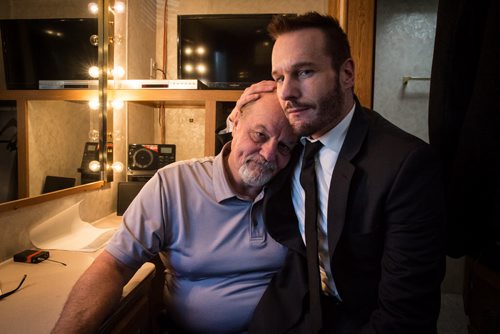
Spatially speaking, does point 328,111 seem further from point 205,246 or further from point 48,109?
point 48,109

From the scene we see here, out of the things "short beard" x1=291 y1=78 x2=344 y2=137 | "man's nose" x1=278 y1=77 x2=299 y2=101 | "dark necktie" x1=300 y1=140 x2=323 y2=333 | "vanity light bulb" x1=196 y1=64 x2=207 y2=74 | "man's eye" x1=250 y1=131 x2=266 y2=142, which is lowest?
"dark necktie" x1=300 y1=140 x2=323 y2=333

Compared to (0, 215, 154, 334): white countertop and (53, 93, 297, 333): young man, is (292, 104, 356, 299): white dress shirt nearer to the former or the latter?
(53, 93, 297, 333): young man

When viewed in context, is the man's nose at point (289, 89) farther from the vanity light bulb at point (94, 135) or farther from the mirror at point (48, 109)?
the vanity light bulb at point (94, 135)

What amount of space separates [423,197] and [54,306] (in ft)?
3.68

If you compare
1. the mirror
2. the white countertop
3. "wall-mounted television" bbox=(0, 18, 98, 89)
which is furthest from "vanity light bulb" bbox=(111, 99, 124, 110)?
the white countertop

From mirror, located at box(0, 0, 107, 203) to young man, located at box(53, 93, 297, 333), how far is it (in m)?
0.62

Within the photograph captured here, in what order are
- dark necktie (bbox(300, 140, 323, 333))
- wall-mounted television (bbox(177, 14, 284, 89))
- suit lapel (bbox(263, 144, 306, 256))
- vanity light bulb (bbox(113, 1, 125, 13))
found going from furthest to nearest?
1. wall-mounted television (bbox(177, 14, 284, 89))
2. vanity light bulb (bbox(113, 1, 125, 13))
3. suit lapel (bbox(263, 144, 306, 256))
4. dark necktie (bbox(300, 140, 323, 333))

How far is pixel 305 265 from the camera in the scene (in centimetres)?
111

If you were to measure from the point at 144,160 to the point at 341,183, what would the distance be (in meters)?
1.64

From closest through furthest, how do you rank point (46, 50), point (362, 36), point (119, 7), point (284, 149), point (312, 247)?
1. point (312, 247)
2. point (284, 149)
3. point (362, 36)
4. point (46, 50)
5. point (119, 7)

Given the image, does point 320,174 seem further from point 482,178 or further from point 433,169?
point 482,178

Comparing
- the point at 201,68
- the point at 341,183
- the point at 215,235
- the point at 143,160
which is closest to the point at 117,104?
the point at 143,160

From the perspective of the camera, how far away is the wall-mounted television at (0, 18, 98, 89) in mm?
1340

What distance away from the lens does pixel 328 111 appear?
39.5 inches
